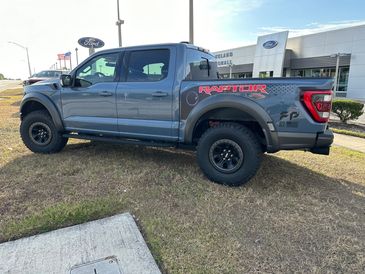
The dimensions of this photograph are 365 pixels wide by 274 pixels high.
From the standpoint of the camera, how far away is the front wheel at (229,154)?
3.76m

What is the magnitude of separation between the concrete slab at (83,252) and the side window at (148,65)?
225cm

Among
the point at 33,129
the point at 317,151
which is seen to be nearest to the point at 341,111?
the point at 317,151

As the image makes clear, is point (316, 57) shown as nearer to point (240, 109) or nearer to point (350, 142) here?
point (350, 142)

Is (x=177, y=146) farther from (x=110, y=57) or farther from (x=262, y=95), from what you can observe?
(x=110, y=57)

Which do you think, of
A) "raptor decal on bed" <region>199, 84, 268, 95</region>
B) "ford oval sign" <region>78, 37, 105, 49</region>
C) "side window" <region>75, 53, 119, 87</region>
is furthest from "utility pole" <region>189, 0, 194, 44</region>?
"raptor decal on bed" <region>199, 84, 268, 95</region>

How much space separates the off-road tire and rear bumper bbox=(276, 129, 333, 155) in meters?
3.81

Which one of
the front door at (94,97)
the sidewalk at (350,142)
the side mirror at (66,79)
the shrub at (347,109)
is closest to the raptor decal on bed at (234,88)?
the front door at (94,97)

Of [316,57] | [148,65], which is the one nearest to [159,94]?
[148,65]

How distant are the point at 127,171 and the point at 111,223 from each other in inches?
60.1

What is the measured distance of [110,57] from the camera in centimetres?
473

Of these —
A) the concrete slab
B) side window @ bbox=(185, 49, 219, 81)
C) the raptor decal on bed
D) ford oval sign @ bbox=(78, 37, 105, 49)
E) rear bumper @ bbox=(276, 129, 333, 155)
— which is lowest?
the concrete slab

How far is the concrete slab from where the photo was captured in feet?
7.82

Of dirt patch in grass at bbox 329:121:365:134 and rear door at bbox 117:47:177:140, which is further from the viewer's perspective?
dirt patch in grass at bbox 329:121:365:134

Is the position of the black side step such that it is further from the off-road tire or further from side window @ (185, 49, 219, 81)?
side window @ (185, 49, 219, 81)
